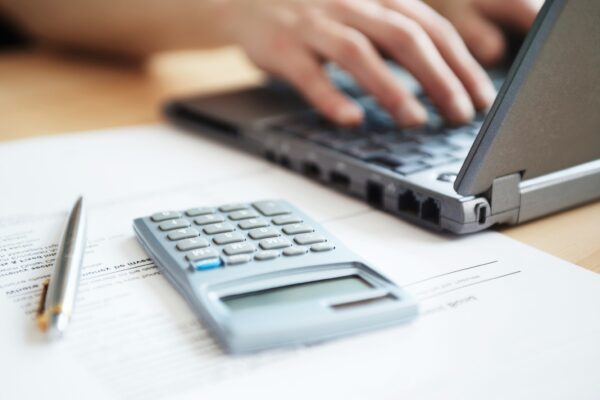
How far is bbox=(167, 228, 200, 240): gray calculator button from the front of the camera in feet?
1.28

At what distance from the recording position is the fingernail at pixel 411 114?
0.59 metres

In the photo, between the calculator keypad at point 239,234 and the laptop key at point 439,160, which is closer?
the calculator keypad at point 239,234

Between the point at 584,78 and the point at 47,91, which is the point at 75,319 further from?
the point at 47,91

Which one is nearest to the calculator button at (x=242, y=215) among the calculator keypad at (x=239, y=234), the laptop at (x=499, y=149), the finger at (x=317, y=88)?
the calculator keypad at (x=239, y=234)

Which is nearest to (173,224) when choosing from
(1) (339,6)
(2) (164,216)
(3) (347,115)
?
(2) (164,216)

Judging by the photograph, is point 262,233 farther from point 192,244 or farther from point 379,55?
point 379,55

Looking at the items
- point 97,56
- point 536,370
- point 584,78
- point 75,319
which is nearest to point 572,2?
point 584,78

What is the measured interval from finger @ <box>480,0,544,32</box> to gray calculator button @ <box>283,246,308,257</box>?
1.43 feet

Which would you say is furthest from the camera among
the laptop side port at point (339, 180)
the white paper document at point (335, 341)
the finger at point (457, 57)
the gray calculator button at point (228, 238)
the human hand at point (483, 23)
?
the human hand at point (483, 23)

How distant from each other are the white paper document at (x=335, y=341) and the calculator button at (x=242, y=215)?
0.06 m

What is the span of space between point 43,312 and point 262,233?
5.0 inches

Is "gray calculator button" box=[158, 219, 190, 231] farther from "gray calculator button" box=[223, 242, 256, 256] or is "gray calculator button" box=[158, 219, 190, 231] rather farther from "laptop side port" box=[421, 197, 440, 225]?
"laptop side port" box=[421, 197, 440, 225]

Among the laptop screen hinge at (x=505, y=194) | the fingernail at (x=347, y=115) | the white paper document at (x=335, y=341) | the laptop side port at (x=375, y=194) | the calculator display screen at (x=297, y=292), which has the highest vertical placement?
the fingernail at (x=347, y=115)

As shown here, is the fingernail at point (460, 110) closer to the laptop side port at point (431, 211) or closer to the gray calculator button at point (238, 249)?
the laptop side port at point (431, 211)
